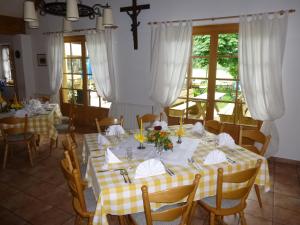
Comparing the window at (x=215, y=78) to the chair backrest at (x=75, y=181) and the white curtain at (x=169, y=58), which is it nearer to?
the white curtain at (x=169, y=58)

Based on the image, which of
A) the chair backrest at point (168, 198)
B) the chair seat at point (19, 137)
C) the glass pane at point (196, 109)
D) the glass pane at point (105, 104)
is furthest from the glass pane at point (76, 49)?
the chair backrest at point (168, 198)

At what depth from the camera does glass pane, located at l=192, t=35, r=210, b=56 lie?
4.04 metres

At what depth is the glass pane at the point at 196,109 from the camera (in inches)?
169

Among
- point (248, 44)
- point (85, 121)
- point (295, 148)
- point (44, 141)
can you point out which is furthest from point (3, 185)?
point (295, 148)

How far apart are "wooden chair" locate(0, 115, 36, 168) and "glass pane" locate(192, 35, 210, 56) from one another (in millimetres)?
2873

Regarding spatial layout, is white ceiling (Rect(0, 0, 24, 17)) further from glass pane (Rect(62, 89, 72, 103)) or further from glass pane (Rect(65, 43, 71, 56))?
glass pane (Rect(62, 89, 72, 103))

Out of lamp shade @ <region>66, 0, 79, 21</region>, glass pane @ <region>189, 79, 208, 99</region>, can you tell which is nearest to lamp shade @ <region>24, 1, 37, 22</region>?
lamp shade @ <region>66, 0, 79, 21</region>

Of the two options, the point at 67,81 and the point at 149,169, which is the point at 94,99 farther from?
the point at 149,169

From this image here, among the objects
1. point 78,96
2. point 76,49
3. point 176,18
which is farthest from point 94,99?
point 176,18

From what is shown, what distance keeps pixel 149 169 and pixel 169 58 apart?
2697 millimetres

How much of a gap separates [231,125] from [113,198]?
293 centimetres

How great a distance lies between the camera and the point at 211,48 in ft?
13.1

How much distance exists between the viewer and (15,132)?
3496 millimetres

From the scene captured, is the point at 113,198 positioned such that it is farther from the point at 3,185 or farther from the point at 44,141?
the point at 44,141
